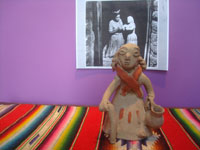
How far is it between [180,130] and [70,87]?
76 cm

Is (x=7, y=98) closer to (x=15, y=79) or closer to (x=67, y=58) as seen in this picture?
(x=15, y=79)

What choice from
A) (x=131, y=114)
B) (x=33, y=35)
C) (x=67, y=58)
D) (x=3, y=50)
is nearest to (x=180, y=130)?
(x=131, y=114)

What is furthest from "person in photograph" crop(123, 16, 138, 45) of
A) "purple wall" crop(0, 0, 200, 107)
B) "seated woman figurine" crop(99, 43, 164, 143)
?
"seated woman figurine" crop(99, 43, 164, 143)

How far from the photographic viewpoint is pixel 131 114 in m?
0.78

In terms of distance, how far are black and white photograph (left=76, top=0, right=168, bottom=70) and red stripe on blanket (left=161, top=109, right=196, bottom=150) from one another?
0.38 meters

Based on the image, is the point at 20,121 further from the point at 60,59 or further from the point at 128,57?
the point at 128,57

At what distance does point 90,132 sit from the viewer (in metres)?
0.86

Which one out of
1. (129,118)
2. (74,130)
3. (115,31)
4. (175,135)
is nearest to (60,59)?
(115,31)

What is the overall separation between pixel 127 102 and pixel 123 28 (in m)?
0.57

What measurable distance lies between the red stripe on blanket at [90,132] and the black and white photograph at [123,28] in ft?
1.20

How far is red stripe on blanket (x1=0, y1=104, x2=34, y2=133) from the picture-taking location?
945 millimetres

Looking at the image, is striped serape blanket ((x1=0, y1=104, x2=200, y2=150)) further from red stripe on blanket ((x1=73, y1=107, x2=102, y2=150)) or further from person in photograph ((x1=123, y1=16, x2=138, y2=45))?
person in photograph ((x1=123, y1=16, x2=138, y2=45))

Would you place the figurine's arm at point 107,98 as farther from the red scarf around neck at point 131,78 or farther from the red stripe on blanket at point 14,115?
the red stripe on blanket at point 14,115

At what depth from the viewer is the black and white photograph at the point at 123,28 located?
1.16 meters
